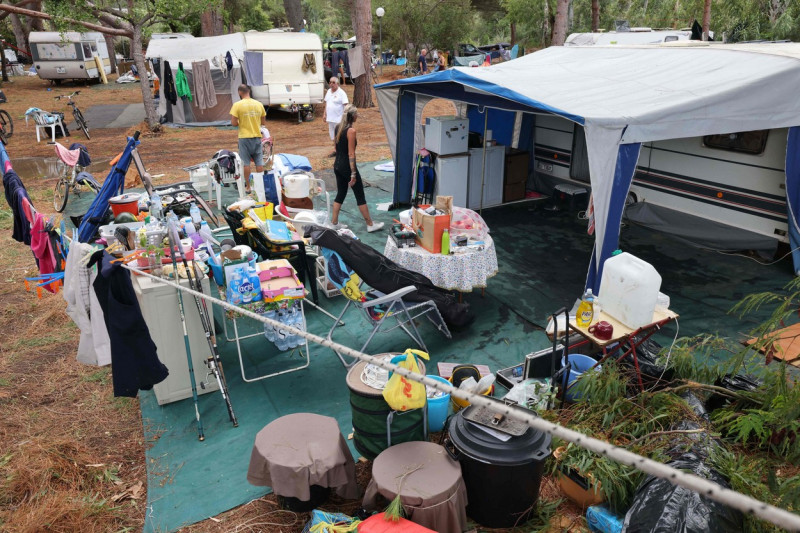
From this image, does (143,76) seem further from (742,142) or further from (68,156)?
(742,142)

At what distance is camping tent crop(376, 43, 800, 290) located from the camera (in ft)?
16.3

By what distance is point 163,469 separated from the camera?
378 centimetres

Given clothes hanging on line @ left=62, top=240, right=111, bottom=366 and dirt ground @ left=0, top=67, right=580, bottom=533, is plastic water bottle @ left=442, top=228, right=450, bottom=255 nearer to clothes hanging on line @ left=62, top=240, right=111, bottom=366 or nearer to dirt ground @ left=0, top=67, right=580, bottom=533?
dirt ground @ left=0, top=67, right=580, bottom=533

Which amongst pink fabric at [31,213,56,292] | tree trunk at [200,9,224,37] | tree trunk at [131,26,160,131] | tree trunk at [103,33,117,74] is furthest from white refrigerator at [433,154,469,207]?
tree trunk at [103,33,117,74]

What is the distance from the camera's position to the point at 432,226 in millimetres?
5430

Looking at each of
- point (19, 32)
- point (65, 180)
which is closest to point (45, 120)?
point (65, 180)

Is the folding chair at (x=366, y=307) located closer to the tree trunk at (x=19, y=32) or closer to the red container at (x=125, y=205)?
the red container at (x=125, y=205)

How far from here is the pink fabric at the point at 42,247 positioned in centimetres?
496

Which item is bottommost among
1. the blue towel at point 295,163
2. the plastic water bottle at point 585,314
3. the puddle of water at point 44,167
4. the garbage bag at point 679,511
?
the puddle of water at point 44,167

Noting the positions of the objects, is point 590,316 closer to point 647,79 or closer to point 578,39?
point 647,79

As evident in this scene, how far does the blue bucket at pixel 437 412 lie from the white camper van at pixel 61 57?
24.2 metres

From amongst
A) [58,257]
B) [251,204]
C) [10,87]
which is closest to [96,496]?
[58,257]

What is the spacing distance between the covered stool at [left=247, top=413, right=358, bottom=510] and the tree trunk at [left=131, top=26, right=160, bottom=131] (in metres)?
13.5

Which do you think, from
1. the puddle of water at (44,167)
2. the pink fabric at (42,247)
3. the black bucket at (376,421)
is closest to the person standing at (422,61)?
the puddle of water at (44,167)
